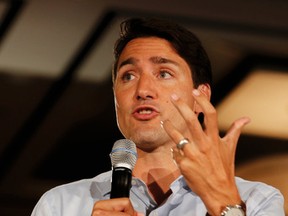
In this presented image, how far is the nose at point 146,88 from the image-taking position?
5.61 feet

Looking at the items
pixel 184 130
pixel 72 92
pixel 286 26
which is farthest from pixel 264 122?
pixel 184 130

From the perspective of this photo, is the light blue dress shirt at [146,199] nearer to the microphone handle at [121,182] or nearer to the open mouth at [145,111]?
the open mouth at [145,111]

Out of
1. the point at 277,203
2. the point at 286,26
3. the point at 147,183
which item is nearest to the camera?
the point at 277,203

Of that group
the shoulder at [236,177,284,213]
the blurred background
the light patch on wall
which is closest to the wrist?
the shoulder at [236,177,284,213]

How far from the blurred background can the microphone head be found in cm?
200

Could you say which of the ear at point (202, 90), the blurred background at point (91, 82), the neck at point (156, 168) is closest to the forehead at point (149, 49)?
the ear at point (202, 90)

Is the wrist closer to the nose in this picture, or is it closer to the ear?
the nose

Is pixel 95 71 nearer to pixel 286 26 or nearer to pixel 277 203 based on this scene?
pixel 286 26

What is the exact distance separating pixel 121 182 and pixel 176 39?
71cm

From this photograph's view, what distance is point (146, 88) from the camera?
1728 millimetres

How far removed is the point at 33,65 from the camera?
143 inches

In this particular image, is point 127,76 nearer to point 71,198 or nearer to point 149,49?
point 149,49

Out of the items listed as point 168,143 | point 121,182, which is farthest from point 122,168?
point 168,143

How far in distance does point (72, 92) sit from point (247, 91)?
1.00m
